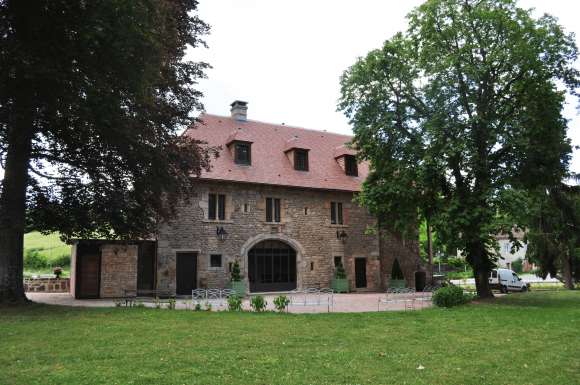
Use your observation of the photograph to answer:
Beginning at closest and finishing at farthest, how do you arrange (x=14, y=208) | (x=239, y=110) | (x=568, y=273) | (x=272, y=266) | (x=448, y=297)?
(x=14, y=208) < (x=448, y=297) < (x=272, y=266) < (x=568, y=273) < (x=239, y=110)

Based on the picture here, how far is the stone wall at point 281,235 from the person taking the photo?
24.5 meters

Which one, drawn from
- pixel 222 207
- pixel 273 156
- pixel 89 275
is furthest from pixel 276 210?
pixel 89 275

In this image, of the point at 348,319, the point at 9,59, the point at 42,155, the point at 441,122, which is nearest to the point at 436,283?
the point at 441,122

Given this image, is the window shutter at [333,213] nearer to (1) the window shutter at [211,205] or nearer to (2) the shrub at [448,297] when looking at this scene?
(1) the window shutter at [211,205]

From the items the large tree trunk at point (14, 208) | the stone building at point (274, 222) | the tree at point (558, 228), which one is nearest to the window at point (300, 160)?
the stone building at point (274, 222)

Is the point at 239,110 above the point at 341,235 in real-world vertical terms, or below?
above

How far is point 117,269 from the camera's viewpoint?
22562 millimetres

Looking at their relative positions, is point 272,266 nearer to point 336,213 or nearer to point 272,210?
point 272,210

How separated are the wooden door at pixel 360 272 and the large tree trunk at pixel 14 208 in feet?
61.8

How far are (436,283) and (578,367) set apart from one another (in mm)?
25074

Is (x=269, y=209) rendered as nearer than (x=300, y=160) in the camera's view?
Yes

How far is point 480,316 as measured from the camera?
560 inches

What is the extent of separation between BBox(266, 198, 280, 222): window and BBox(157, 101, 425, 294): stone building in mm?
54

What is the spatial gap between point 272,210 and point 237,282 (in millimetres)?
4692
